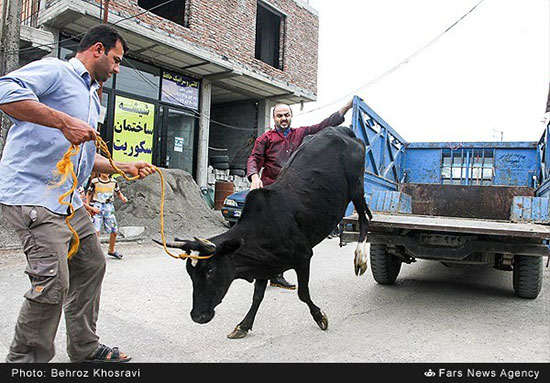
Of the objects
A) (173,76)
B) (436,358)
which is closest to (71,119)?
(436,358)

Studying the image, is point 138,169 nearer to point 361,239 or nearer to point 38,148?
point 38,148

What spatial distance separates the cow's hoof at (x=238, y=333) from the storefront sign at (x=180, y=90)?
11222 mm

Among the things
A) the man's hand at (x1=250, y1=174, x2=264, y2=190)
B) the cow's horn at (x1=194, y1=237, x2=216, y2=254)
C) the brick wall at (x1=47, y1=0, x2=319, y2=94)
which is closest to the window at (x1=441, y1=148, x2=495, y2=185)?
the man's hand at (x1=250, y1=174, x2=264, y2=190)

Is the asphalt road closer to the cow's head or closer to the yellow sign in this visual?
the cow's head

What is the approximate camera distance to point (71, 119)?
7.25ft

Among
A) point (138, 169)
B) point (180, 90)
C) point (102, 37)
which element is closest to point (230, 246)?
point (138, 169)

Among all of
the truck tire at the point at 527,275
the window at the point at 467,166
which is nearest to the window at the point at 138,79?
the window at the point at 467,166

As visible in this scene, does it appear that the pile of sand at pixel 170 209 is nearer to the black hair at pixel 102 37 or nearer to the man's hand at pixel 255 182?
the man's hand at pixel 255 182

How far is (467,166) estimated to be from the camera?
25.1 feet

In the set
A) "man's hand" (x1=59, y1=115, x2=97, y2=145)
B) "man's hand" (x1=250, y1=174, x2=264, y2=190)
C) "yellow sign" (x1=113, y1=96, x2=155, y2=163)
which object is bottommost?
"man's hand" (x1=250, y1=174, x2=264, y2=190)

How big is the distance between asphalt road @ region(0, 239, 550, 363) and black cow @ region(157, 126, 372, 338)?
1.08 ft

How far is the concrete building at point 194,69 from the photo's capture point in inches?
427

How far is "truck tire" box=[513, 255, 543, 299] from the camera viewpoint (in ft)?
14.5
